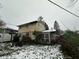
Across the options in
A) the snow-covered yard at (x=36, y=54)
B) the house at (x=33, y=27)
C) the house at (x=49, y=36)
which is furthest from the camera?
the house at (x=33, y=27)

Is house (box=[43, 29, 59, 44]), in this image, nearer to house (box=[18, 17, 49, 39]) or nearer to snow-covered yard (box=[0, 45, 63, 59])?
house (box=[18, 17, 49, 39])

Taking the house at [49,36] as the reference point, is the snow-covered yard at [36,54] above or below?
below

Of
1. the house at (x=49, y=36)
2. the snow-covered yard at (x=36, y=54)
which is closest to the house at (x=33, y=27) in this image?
the house at (x=49, y=36)

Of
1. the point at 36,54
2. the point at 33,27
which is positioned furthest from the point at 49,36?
the point at 36,54

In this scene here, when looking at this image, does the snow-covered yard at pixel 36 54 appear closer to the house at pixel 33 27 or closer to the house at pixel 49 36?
the house at pixel 49 36

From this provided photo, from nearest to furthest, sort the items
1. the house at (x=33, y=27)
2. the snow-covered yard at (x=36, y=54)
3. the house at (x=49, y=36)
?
the snow-covered yard at (x=36, y=54), the house at (x=49, y=36), the house at (x=33, y=27)

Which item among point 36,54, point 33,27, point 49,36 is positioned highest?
point 33,27

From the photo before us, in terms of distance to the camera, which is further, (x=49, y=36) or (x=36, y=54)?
(x=49, y=36)

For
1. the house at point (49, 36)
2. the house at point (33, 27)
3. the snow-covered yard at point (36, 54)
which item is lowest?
the snow-covered yard at point (36, 54)

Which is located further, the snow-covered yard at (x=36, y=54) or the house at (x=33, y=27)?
the house at (x=33, y=27)

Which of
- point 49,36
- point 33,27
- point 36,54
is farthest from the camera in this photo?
point 33,27

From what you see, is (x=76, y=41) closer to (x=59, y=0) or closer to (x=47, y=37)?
(x=59, y=0)

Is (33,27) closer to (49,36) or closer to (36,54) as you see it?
(49,36)

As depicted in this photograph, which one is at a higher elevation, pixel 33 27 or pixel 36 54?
pixel 33 27
